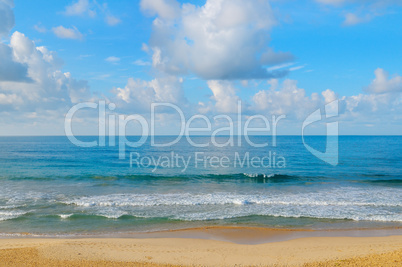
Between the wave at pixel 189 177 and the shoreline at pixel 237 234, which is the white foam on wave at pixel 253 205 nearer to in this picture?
the shoreline at pixel 237 234

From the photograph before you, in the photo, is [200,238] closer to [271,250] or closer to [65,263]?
[271,250]

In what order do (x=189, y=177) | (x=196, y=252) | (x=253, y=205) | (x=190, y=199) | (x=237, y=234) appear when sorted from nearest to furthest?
1. (x=196, y=252)
2. (x=237, y=234)
3. (x=253, y=205)
4. (x=190, y=199)
5. (x=189, y=177)

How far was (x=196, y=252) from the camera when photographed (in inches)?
475

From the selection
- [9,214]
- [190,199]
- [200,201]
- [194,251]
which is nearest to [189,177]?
[190,199]

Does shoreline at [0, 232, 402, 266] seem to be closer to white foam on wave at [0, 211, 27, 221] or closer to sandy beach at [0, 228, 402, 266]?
sandy beach at [0, 228, 402, 266]

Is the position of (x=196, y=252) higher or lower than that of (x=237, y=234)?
higher

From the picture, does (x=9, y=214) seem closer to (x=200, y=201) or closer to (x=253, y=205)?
(x=200, y=201)

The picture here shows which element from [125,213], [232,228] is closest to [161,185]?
[125,213]

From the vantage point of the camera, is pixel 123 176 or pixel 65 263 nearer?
pixel 65 263

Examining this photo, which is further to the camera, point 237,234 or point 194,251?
point 237,234

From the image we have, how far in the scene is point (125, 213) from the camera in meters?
18.2

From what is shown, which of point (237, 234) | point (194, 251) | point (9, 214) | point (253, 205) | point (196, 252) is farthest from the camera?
point (253, 205)

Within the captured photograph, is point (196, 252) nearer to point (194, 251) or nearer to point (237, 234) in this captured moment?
point (194, 251)

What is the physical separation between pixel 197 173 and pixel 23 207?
2085cm
